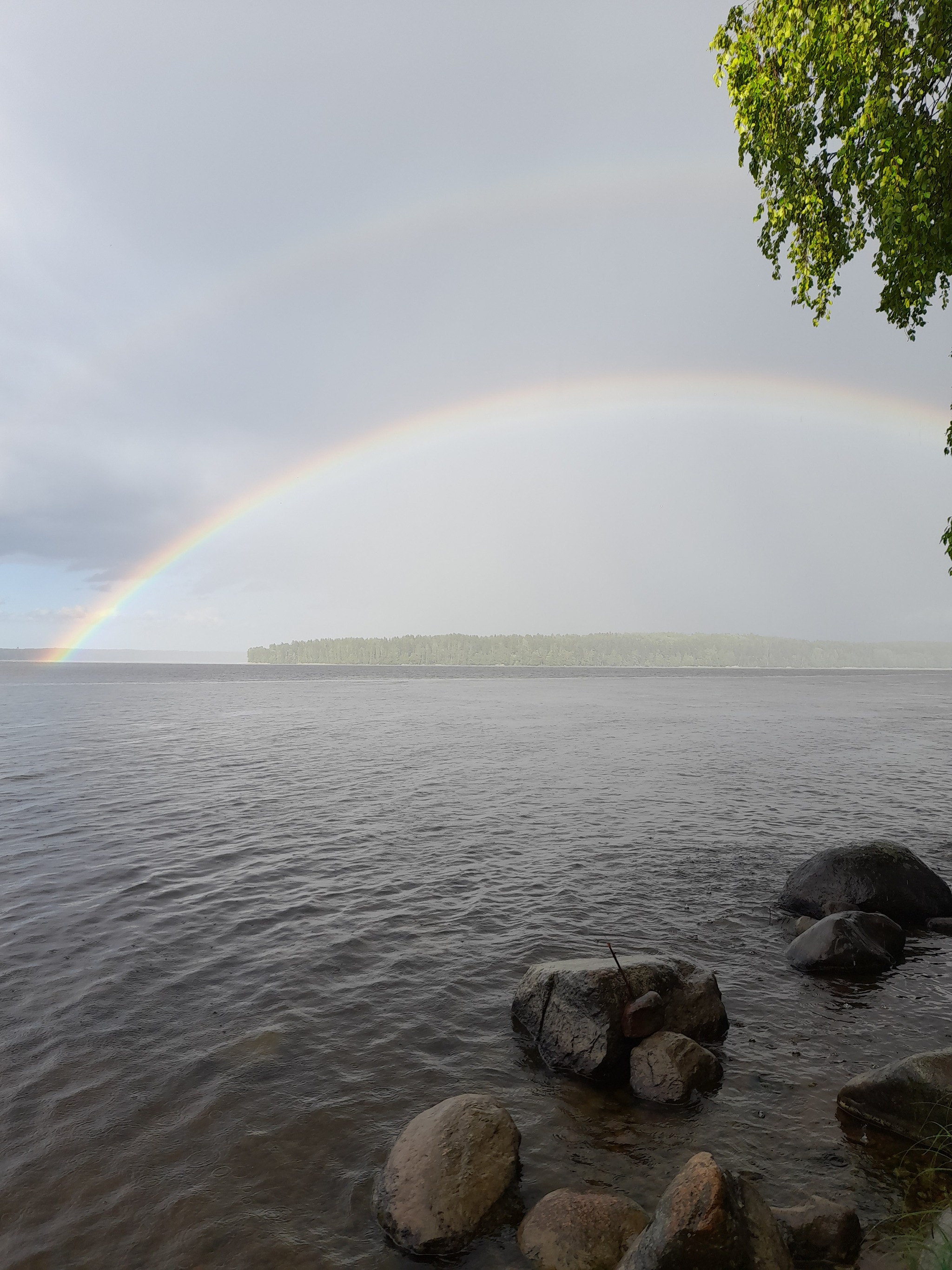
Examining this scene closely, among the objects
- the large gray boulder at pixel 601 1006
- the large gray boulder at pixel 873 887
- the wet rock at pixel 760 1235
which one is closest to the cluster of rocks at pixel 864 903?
the large gray boulder at pixel 873 887

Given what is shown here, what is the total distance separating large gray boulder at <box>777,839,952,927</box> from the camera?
53.3 ft

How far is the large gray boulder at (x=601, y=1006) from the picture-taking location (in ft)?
34.0

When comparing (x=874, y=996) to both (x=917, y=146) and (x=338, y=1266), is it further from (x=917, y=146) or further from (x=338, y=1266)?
(x=917, y=146)

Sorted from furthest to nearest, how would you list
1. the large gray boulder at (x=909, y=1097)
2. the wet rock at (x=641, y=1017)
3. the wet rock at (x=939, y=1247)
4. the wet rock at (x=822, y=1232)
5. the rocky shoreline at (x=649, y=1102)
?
the wet rock at (x=641, y=1017)
the large gray boulder at (x=909, y=1097)
the wet rock at (x=822, y=1232)
the rocky shoreline at (x=649, y=1102)
the wet rock at (x=939, y=1247)

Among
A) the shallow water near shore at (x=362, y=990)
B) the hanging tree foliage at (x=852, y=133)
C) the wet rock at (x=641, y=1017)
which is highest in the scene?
the hanging tree foliage at (x=852, y=133)

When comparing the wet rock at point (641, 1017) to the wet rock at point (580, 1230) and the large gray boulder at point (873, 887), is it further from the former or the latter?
the large gray boulder at point (873, 887)

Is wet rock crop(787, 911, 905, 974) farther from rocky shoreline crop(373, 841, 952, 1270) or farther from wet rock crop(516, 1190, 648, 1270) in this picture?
wet rock crop(516, 1190, 648, 1270)

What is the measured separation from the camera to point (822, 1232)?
6.99 m

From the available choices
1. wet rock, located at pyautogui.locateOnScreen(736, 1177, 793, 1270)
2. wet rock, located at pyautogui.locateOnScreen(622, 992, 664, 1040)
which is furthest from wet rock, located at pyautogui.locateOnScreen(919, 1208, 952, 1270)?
wet rock, located at pyautogui.locateOnScreen(622, 992, 664, 1040)

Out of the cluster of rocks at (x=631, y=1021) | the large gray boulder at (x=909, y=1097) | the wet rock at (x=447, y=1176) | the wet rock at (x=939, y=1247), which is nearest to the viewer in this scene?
the wet rock at (x=939, y=1247)

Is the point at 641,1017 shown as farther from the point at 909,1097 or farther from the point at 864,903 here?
the point at 864,903

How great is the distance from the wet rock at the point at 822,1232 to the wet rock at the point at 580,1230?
1.39 meters

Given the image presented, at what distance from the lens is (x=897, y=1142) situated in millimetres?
8648

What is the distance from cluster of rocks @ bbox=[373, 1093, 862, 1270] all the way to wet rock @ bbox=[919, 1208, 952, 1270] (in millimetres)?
864
